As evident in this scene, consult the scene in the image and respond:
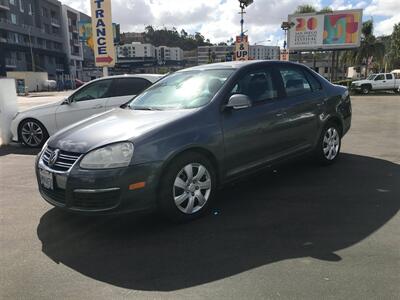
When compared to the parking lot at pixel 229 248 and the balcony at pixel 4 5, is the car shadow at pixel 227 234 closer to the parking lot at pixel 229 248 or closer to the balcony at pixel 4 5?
the parking lot at pixel 229 248

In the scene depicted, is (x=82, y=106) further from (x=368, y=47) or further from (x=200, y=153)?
(x=368, y=47)

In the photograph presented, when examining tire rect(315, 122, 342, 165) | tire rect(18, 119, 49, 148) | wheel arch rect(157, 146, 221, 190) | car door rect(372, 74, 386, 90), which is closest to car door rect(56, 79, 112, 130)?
tire rect(18, 119, 49, 148)

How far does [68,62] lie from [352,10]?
73.3 metres

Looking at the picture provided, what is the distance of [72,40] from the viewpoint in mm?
93500

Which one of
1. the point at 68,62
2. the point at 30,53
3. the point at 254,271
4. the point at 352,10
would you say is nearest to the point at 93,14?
the point at 254,271

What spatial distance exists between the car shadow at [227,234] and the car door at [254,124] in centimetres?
53

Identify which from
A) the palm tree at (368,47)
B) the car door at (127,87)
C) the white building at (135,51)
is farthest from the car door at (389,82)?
the white building at (135,51)

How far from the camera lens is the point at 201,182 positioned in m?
4.11

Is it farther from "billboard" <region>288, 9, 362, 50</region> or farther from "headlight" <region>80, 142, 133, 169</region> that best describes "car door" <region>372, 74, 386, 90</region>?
"headlight" <region>80, 142, 133, 169</region>

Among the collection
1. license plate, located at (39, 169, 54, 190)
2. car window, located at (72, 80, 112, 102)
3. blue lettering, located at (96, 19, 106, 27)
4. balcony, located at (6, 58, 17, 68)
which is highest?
balcony, located at (6, 58, 17, 68)

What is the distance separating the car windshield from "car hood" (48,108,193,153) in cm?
25

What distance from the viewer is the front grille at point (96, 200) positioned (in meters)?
3.55

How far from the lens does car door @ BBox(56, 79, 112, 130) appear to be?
27.5 ft

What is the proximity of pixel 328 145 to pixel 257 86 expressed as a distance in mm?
1886
